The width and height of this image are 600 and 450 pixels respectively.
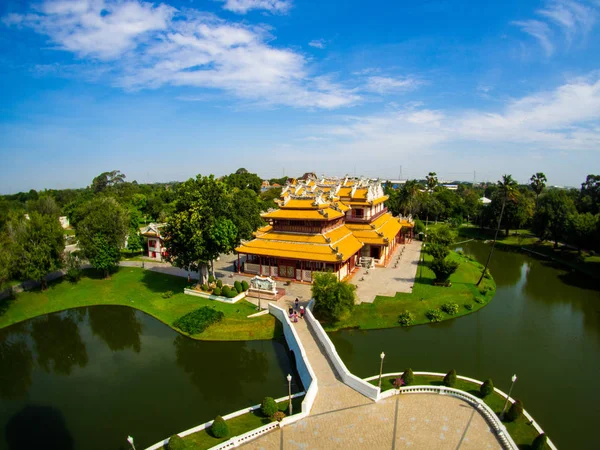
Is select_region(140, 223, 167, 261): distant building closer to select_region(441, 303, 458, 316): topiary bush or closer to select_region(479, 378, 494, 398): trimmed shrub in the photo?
select_region(441, 303, 458, 316): topiary bush

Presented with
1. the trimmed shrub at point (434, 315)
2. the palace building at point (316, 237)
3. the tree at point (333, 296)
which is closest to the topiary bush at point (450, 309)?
the trimmed shrub at point (434, 315)

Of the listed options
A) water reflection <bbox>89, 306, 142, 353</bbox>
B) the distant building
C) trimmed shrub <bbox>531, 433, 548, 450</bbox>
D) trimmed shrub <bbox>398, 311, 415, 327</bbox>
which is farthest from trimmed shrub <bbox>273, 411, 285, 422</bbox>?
the distant building

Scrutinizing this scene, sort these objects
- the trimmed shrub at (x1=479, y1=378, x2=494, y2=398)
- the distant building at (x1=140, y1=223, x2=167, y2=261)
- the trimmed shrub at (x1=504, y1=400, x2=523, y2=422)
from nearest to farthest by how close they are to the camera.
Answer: the trimmed shrub at (x1=504, y1=400, x2=523, y2=422), the trimmed shrub at (x1=479, y1=378, x2=494, y2=398), the distant building at (x1=140, y1=223, x2=167, y2=261)

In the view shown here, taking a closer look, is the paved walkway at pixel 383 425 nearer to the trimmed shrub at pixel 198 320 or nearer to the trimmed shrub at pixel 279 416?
the trimmed shrub at pixel 279 416

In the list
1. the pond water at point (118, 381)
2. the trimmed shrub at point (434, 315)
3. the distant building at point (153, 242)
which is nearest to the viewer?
the pond water at point (118, 381)

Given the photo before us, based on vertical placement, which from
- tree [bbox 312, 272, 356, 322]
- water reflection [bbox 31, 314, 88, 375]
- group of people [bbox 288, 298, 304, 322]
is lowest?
water reflection [bbox 31, 314, 88, 375]
